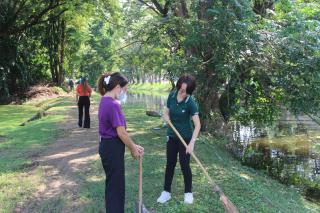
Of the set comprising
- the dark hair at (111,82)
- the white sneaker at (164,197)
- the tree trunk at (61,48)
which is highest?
the tree trunk at (61,48)

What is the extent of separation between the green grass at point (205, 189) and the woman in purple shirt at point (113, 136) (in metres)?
1.20

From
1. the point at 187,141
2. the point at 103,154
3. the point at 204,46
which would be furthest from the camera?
the point at 204,46

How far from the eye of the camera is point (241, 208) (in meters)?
6.61

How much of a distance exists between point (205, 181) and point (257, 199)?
1143 millimetres

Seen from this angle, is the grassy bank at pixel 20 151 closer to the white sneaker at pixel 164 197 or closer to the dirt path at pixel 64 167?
the dirt path at pixel 64 167

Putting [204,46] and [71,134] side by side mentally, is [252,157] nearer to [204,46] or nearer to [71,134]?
[204,46]

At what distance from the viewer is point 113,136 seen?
507cm

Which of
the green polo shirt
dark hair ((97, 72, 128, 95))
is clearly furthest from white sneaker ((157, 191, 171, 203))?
dark hair ((97, 72, 128, 95))

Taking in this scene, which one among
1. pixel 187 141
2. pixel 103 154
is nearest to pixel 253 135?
pixel 187 141

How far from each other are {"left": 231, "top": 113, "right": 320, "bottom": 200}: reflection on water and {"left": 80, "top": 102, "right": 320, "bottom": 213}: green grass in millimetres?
1386

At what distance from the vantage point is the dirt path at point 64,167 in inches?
264

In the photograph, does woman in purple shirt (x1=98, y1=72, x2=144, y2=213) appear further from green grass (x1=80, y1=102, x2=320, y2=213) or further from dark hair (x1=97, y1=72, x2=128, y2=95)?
green grass (x1=80, y1=102, x2=320, y2=213)

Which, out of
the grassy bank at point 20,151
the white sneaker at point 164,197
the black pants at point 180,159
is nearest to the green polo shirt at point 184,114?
the black pants at point 180,159

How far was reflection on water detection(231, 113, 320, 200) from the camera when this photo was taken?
10.8 m
